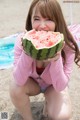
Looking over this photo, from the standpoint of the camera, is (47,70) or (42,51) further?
(47,70)

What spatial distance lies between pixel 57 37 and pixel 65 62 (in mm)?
393

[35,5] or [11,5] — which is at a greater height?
[35,5]

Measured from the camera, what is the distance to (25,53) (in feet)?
6.85

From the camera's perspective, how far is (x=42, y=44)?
203 centimetres

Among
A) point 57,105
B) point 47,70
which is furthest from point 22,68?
point 57,105

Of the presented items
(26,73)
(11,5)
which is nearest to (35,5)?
(26,73)

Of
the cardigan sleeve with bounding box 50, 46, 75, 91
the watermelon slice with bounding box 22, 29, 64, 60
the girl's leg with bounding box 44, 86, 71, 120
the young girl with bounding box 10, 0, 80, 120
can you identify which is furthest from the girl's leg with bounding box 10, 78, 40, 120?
Answer: the watermelon slice with bounding box 22, 29, 64, 60

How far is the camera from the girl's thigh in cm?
238

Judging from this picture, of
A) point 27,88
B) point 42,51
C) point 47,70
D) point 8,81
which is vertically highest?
point 42,51

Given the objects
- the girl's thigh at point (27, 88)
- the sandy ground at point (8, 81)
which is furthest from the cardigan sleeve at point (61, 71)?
the sandy ground at point (8, 81)

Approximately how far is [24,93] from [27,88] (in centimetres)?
5

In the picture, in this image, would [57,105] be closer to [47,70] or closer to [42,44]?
[47,70]

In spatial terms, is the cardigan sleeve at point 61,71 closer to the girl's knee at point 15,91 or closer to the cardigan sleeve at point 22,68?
the cardigan sleeve at point 22,68

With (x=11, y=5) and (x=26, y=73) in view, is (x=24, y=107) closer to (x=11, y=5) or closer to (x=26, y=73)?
(x=26, y=73)
